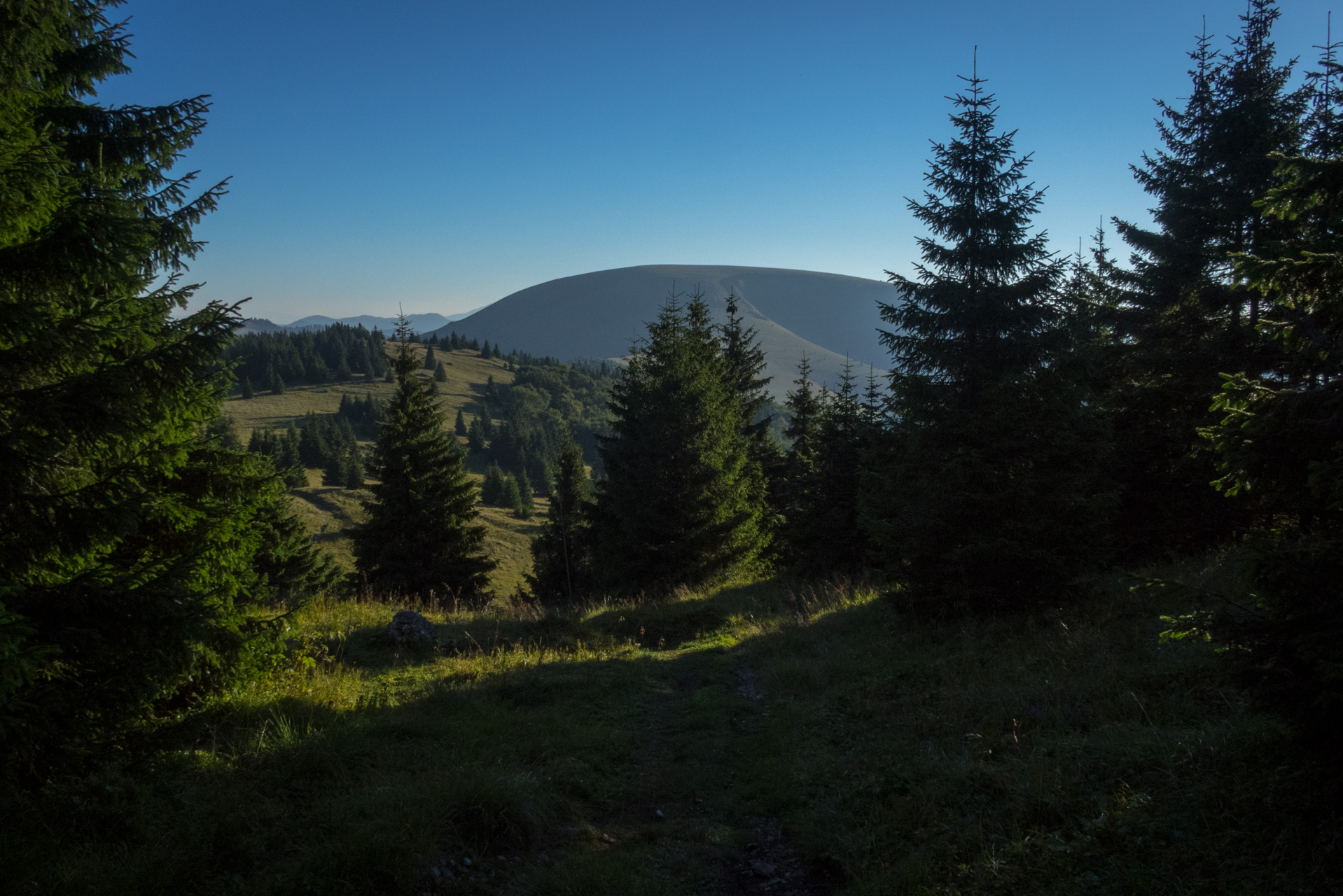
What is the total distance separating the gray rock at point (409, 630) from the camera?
1033 cm

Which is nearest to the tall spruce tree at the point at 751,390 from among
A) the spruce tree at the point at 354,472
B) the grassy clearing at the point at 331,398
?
the spruce tree at the point at 354,472

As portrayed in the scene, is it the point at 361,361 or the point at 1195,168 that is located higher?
the point at 361,361

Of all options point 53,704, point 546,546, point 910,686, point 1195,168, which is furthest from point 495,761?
point 546,546

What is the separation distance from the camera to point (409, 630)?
10.5m

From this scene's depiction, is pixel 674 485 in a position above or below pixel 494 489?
above

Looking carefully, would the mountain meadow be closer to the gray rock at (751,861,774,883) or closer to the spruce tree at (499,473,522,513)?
the gray rock at (751,861,774,883)

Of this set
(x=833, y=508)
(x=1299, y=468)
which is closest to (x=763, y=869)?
(x=1299, y=468)

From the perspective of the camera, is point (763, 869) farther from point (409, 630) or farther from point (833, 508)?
point (833, 508)

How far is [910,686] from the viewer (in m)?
8.49

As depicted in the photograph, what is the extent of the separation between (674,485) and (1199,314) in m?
14.5

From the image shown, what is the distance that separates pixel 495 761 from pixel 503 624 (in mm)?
6517

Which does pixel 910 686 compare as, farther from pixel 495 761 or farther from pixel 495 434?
pixel 495 434

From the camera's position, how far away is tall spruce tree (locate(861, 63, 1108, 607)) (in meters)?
9.98

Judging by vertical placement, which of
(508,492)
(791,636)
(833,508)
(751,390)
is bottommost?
(508,492)
